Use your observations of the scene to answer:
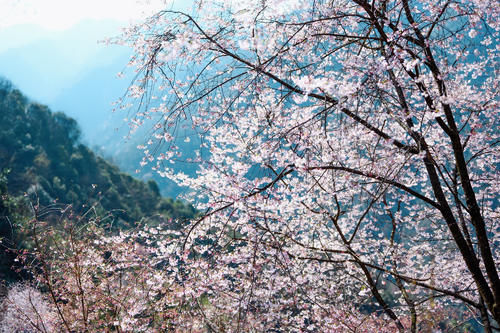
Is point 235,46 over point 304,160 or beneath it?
over

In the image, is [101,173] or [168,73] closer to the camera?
[168,73]

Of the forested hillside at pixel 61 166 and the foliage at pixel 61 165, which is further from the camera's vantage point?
the foliage at pixel 61 165

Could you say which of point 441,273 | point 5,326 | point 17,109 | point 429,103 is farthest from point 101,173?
point 429,103

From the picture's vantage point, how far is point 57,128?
114 feet

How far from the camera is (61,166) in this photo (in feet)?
103

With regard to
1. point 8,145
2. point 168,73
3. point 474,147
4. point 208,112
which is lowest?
point 168,73

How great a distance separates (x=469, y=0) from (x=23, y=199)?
900 inches

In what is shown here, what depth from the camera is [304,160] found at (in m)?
3.11

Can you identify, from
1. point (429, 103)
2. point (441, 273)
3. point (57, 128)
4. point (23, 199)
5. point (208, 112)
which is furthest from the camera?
point (57, 128)

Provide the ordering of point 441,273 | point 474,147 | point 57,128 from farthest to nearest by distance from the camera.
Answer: point 57,128 < point 441,273 < point 474,147

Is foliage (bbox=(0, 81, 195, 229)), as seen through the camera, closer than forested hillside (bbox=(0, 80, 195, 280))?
No

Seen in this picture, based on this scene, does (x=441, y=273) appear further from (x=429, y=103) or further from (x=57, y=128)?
(x=57, y=128)

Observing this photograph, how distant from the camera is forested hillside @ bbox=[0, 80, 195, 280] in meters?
27.7

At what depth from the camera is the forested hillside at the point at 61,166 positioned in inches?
1091
